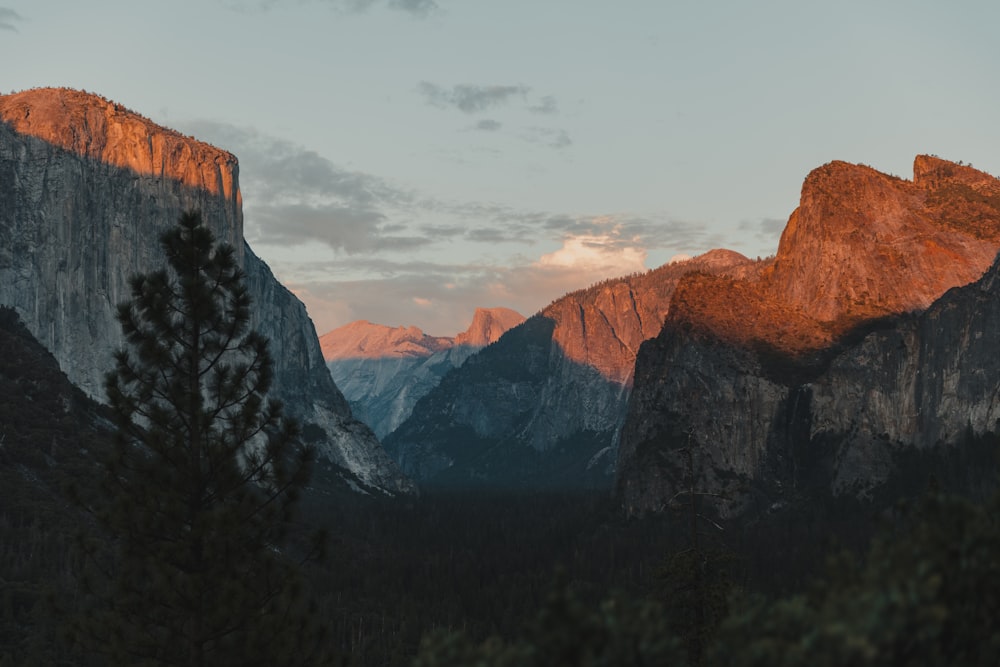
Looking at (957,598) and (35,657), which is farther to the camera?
(35,657)

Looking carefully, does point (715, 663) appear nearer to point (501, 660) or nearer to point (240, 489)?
point (501, 660)

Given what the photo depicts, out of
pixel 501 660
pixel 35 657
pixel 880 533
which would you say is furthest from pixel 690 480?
pixel 35 657

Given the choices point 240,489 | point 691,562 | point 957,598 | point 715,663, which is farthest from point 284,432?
point 957,598

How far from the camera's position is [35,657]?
4318 inches

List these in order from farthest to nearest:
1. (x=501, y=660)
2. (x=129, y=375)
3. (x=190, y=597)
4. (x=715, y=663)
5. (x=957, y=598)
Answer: (x=129, y=375)
(x=190, y=597)
(x=715, y=663)
(x=957, y=598)
(x=501, y=660)

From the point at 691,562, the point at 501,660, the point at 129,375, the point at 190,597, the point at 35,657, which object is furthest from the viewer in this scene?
the point at 35,657

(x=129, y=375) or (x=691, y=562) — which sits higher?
(x=129, y=375)

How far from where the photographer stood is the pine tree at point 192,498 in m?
36.3

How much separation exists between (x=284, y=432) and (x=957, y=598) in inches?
1133

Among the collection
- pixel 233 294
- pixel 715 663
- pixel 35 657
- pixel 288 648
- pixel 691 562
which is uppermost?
pixel 233 294

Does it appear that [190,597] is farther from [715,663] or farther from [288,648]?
[715,663]

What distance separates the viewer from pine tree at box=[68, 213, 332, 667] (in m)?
36.3

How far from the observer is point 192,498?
1522 inches

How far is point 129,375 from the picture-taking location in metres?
38.9
